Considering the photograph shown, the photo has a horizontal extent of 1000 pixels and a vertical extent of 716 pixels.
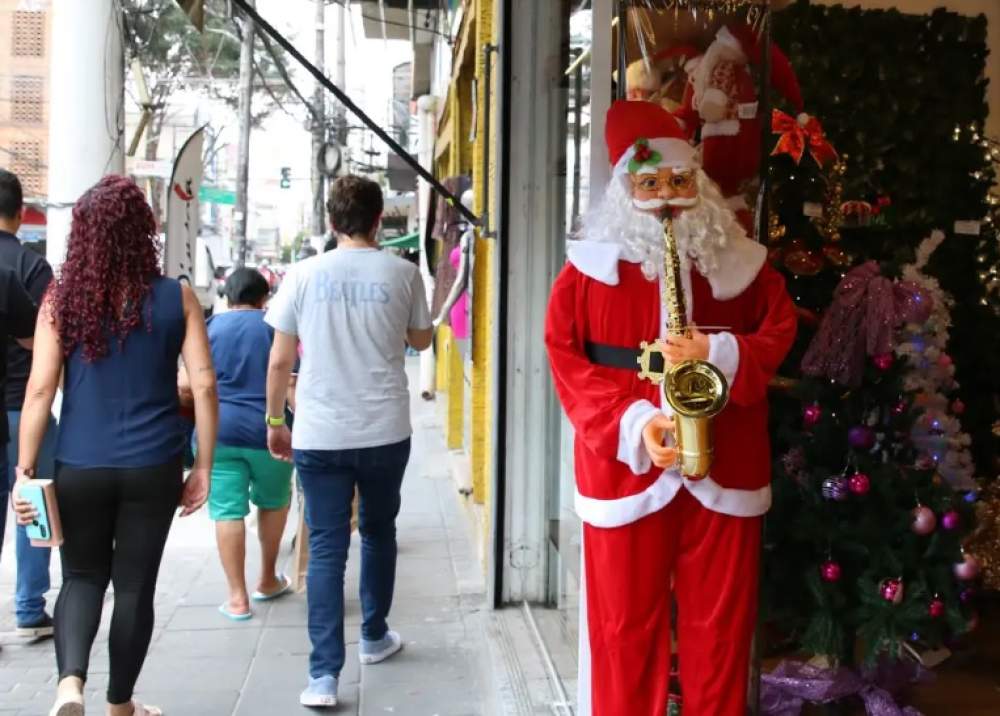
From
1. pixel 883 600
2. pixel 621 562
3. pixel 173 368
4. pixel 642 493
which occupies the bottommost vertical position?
pixel 883 600

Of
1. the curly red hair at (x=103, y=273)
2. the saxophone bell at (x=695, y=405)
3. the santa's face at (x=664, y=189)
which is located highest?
the santa's face at (x=664, y=189)

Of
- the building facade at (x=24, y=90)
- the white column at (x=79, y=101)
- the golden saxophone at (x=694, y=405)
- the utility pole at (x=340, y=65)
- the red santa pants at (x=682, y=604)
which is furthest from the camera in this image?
the building facade at (x=24, y=90)

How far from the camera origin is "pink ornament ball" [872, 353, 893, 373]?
3125 millimetres

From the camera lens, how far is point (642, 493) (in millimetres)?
2570

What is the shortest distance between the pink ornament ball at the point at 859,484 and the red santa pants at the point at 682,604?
0.57 m

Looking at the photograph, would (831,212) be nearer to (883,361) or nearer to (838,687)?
(883,361)

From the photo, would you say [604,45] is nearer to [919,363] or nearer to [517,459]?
[919,363]

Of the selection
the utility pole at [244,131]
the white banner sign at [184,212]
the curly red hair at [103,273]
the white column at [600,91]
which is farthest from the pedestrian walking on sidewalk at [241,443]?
the utility pole at [244,131]

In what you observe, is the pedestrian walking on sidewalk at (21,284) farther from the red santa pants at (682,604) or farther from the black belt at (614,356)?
the red santa pants at (682,604)

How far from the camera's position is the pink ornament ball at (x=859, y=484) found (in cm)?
307

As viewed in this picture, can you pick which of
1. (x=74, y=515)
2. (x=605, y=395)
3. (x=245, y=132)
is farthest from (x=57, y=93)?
(x=245, y=132)

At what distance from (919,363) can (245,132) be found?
1990 centimetres

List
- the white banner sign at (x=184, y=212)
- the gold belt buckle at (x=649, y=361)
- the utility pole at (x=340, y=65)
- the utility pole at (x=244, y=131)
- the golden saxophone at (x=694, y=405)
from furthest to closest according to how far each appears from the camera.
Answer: the utility pole at (x=244, y=131) < the utility pole at (x=340, y=65) < the white banner sign at (x=184, y=212) < the gold belt buckle at (x=649, y=361) < the golden saxophone at (x=694, y=405)

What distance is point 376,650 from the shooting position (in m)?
4.09
